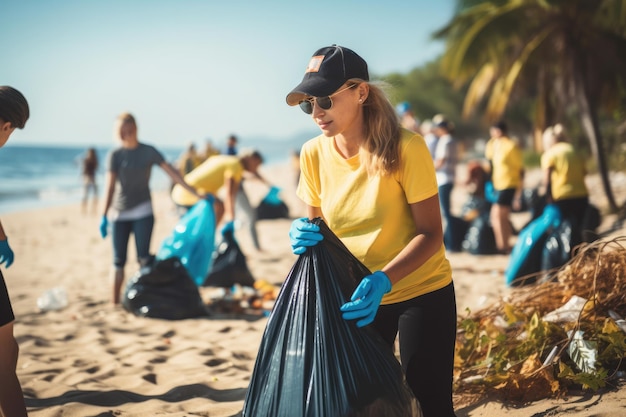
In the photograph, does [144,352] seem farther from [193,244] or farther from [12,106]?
[12,106]

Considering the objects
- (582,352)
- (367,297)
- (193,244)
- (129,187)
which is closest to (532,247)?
(582,352)

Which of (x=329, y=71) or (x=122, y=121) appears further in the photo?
(x=122, y=121)

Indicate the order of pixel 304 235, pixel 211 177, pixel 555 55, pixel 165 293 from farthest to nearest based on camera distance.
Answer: pixel 555 55 → pixel 211 177 → pixel 165 293 → pixel 304 235

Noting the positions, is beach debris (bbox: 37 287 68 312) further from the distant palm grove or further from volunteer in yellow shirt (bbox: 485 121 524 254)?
the distant palm grove

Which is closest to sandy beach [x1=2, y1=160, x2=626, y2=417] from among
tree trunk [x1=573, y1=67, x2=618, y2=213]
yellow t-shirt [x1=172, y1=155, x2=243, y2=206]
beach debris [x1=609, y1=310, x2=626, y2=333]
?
beach debris [x1=609, y1=310, x2=626, y2=333]

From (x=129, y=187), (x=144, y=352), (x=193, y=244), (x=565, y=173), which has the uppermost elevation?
(x=129, y=187)

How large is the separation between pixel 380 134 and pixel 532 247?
12.3 ft

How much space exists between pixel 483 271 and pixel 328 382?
4.91 metres

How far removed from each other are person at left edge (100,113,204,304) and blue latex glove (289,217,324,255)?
130 inches

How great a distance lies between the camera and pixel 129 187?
198 inches

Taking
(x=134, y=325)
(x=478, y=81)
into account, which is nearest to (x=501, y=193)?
(x=134, y=325)

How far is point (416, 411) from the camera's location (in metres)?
1.95

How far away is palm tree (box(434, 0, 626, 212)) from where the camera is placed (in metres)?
11.0

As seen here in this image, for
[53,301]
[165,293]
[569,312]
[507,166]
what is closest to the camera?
A: [569,312]
